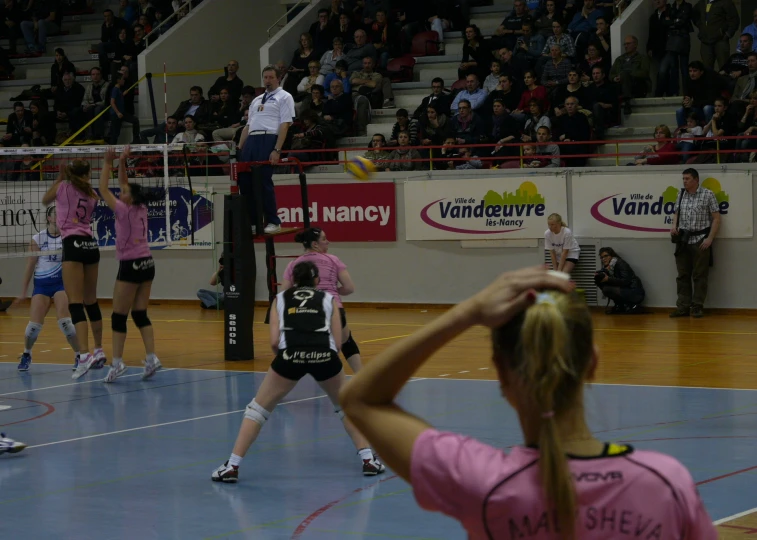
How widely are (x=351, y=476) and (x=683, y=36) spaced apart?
14.0 meters

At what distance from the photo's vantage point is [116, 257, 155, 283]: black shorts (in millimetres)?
12258

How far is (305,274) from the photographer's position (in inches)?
315

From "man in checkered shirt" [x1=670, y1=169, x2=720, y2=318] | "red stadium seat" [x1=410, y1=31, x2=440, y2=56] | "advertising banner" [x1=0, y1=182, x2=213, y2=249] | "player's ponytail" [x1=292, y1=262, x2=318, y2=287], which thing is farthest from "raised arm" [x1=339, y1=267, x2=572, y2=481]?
"red stadium seat" [x1=410, y1=31, x2=440, y2=56]

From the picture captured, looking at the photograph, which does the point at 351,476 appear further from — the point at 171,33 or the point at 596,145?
the point at 171,33

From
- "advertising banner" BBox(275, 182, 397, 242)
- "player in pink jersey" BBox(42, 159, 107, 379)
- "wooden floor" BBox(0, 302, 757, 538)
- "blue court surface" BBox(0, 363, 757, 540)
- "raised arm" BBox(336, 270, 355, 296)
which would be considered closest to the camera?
"blue court surface" BBox(0, 363, 757, 540)

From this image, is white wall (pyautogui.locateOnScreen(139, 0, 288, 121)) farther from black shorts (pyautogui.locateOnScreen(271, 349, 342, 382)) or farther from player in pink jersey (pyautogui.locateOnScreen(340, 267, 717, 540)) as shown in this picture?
player in pink jersey (pyautogui.locateOnScreen(340, 267, 717, 540))

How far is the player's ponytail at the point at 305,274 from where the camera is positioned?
7988 millimetres

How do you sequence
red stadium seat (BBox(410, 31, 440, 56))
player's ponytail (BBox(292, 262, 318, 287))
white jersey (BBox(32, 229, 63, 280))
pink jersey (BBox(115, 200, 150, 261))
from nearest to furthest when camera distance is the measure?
player's ponytail (BBox(292, 262, 318, 287)) → pink jersey (BBox(115, 200, 150, 261)) → white jersey (BBox(32, 229, 63, 280)) → red stadium seat (BBox(410, 31, 440, 56))

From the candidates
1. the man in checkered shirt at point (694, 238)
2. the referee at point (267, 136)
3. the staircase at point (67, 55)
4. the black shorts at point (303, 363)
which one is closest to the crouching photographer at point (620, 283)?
the man in checkered shirt at point (694, 238)

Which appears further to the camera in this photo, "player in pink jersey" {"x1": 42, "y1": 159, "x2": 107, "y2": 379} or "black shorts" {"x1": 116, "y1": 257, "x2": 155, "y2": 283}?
"player in pink jersey" {"x1": 42, "y1": 159, "x2": 107, "y2": 379}

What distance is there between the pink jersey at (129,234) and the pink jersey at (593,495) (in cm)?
1060

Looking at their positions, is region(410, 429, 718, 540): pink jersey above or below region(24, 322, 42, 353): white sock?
above

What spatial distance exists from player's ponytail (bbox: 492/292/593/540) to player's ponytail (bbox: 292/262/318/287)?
6.02 metres

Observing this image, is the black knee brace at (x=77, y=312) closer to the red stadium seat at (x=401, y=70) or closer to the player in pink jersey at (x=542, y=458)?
the player in pink jersey at (x=542, y=458)
